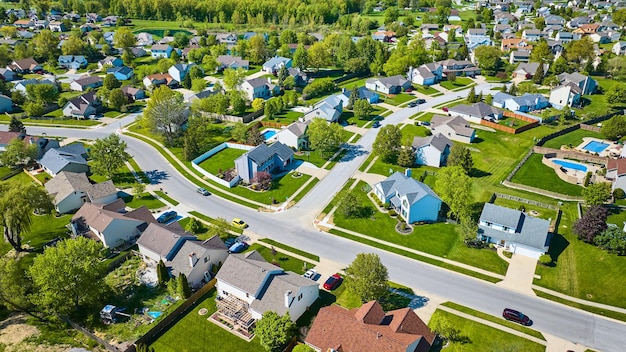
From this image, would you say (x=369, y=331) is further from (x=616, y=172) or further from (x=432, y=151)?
(x=616, y=172)

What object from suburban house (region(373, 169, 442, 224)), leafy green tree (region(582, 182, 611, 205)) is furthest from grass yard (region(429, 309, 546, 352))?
leafy green tree (region(582, 182, 611, 205))

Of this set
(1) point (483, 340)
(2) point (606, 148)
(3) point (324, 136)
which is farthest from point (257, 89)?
(1) point (483, 340)

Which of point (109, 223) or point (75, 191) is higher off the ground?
point (109, 223)

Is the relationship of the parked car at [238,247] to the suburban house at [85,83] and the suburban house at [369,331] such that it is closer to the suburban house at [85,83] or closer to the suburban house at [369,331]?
the suburban house at [369,331]

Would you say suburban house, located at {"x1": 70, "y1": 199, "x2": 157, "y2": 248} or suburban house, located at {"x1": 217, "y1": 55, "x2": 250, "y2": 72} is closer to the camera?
suburban house, located at {"x1": 70, "y1": 199, "x2": 157, "y2": 248}

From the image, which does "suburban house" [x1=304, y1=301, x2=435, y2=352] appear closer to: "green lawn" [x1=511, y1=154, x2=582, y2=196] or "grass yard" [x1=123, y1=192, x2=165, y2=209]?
"grass yard" [x1=123, y1=192, x2=165, y2=209]

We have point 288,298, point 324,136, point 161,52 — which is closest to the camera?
point 288,298
